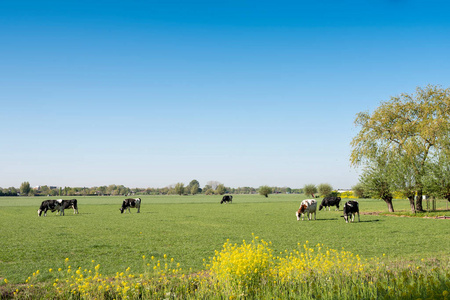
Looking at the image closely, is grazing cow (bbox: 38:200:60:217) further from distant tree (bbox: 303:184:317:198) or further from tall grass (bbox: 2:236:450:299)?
distant tree (bbox: 303:184:317:198)

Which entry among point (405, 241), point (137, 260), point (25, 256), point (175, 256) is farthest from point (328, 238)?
point (25, 256)

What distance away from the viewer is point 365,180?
41.6m

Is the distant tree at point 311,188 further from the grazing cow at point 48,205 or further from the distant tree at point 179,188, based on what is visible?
the distant tree at point 179,188

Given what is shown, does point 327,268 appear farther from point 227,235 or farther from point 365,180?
point 365,180

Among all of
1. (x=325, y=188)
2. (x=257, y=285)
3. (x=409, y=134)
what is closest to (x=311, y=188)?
(x=325, y=188)

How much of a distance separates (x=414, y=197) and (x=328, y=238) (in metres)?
24.4

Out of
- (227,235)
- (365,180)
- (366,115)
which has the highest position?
(366,115)

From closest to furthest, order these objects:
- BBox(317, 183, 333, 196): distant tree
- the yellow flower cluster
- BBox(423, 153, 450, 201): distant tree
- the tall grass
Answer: the tall grass → the yellow flower cluster → BBox(423, 153, 450, 201): distant tree → BBox(317, 183, 333, 196): distant tree

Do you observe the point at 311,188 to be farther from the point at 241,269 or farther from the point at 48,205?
the point at 241,269

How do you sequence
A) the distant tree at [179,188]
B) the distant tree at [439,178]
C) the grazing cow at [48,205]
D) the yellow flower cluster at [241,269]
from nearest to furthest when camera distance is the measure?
the yellow flower cluster at [241,269] → the distant tree at [439,178] → the grazing cow at [48,205] → the distant tree at [179,188]

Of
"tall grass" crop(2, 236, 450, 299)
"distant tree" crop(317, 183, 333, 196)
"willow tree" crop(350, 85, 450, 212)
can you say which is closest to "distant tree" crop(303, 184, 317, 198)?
"distant tree" crop(317, 183, 333, 196)

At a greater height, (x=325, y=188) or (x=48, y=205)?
(x=48, y=205)

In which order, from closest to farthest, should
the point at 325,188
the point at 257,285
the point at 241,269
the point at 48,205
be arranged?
the point at 241,269
the point at 257,285
the point at 48,205
the point at 325,188

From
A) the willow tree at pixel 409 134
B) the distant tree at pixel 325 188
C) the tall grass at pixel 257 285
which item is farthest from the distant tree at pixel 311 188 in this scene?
the tall grass at pixel 257 285
